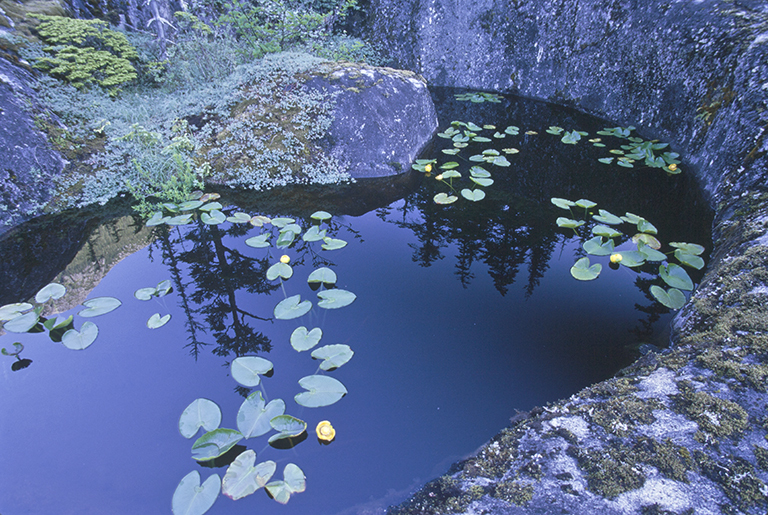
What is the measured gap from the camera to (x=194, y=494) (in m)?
1.67

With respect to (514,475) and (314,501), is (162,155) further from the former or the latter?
(514,475)

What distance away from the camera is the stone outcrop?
1.37 metres

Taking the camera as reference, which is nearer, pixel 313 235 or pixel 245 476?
pixel 245 476

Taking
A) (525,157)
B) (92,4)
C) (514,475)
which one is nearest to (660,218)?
(525,157)

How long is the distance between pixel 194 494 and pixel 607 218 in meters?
3.79

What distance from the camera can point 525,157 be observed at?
16.3 feet

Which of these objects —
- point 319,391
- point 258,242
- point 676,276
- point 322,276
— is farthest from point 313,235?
point 676,276

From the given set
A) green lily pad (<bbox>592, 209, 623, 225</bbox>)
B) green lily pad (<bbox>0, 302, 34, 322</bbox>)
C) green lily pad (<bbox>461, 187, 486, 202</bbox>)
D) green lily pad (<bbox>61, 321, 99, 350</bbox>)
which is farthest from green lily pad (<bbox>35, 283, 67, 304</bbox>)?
green lily pad (<bbox>592, 209, 623, 225</bbox>)

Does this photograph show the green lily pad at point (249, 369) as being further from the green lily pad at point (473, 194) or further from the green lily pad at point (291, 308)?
the green lily pad at point (473, 194)

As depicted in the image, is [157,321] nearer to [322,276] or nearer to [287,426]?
[322,276]

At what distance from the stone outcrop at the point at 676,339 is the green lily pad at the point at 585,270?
2.02 ft

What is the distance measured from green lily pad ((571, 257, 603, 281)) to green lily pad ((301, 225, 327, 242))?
7.20 feet

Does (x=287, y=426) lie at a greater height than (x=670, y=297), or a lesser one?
lesser

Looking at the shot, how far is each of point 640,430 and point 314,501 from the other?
1468 millimetres
